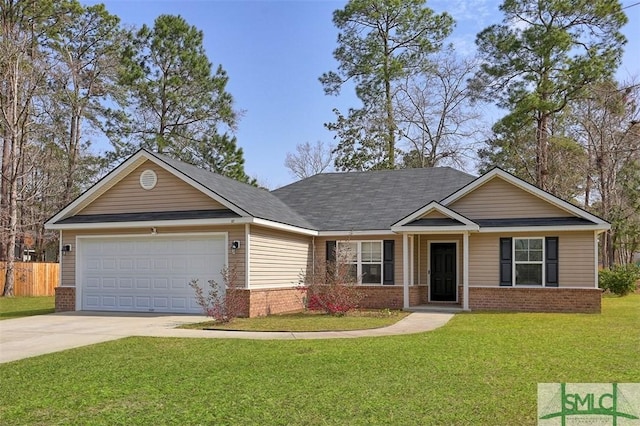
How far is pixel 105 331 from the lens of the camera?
12.7 m

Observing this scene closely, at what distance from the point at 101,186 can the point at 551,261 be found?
13.7 m

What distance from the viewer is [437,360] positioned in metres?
8.91

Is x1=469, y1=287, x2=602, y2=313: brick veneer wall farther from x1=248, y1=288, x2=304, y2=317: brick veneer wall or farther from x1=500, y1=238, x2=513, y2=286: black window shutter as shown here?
x1=248, y1=288, x2=304, y2=317: brick veneer wall

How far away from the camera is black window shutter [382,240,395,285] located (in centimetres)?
1931

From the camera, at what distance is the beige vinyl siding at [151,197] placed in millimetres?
16953

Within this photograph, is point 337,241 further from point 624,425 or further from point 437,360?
point 624,425

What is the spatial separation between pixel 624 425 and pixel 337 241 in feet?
48.5

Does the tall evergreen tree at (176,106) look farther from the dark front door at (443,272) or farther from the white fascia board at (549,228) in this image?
the white fascia board at (549,228)

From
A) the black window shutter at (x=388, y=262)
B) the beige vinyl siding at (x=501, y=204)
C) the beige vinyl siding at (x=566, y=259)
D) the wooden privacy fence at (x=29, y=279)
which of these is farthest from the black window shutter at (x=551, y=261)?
the wooden privacy fence at (x=29, y=279)

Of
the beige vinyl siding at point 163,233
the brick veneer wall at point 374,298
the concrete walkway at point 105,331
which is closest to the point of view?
the concrete walkway at point 105,331

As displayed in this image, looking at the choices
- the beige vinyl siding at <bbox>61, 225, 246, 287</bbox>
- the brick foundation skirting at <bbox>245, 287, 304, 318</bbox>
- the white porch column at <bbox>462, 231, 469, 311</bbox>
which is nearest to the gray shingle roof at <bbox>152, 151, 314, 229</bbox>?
the beige vinyl siding at <bbox>61, 225, 246, 287</bbox>

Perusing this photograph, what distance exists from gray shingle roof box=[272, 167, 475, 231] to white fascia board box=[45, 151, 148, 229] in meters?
6.43

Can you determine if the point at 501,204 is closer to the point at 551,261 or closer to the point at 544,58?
the point at 551,261

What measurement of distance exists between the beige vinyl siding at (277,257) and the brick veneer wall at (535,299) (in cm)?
561
